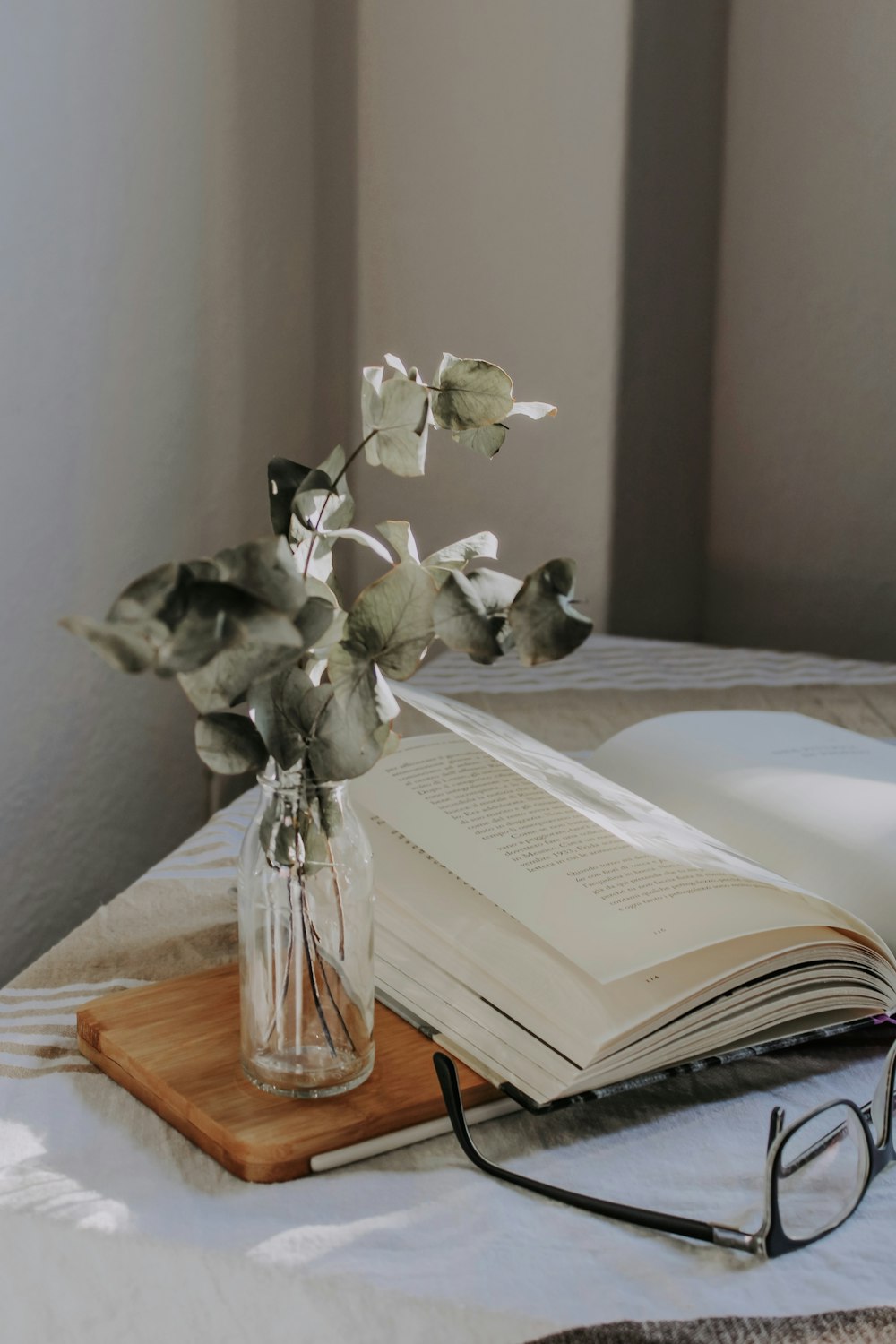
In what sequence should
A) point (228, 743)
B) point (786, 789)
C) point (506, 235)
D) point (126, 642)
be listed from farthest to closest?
point (506, 235) < point (786, 789) < point (228, 743) < point (126, 642)

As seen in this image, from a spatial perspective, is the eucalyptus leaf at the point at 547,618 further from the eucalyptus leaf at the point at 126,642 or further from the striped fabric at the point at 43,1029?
the striped fabric at the point at 43,1029

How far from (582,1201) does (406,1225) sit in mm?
63

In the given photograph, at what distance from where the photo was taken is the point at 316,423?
194cm

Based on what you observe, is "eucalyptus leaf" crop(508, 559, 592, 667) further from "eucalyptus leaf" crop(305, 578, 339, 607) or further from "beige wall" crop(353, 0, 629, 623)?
"beige wall" crop(353, 0, 629, 623)

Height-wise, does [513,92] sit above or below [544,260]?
above

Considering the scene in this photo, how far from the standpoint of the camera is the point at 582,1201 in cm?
45

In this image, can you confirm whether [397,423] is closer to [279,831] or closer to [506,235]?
[279,831]

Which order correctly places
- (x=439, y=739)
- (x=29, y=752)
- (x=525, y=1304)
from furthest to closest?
1. (x=29, y=752)
2. (x=439, y=739)
3. (x=525, y=1304)

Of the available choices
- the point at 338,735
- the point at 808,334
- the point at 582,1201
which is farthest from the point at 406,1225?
the point at 808,334

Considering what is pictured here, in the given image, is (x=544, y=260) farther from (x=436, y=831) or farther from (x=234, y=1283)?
(x=234, y=1283)

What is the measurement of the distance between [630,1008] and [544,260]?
5.20 feet

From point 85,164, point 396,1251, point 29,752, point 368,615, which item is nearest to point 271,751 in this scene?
point 368,615

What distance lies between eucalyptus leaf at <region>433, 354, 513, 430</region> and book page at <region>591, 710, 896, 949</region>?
1.00 feet

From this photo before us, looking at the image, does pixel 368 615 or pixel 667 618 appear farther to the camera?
pixel 667 618
